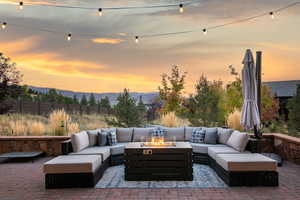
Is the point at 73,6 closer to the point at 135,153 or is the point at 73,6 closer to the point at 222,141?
the point at 135,153

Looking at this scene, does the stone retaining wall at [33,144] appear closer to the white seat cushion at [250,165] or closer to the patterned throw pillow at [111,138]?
the patterned throw pillow at [111,138]

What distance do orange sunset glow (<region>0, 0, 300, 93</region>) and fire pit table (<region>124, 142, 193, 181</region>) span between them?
386 centimetres

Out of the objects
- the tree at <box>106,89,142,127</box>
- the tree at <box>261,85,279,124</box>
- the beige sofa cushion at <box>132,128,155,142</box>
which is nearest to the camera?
the beige sofa cushion at <box>132,128,155,142</box>

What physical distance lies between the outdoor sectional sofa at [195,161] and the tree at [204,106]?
195 inches

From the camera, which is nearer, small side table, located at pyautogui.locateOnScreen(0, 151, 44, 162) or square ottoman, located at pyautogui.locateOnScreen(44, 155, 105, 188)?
square ottoman, located at pyautogui.locateOnScreen(44, 155, 105, 188)

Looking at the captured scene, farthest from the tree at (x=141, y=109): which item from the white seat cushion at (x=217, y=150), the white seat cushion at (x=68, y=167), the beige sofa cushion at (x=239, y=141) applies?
the white seat cushion at (x=68, y=167)

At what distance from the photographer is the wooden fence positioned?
45.3 ft

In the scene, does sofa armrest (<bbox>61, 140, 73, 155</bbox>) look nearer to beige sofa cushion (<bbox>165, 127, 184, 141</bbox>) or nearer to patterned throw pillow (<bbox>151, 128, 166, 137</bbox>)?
patterned throw pillow (<bbox>151, 128, 166, 137</bbox>)

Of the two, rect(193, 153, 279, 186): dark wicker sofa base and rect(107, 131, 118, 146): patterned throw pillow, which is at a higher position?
rect(107, 131, 118, 146): patterned throw pillow

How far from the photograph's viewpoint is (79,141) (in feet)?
17.3

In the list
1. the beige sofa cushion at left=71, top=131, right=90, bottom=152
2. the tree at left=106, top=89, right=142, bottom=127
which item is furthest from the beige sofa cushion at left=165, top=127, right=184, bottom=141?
the tree at left=106, top=89, right=142, bottom=127

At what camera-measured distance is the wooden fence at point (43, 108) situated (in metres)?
13.8

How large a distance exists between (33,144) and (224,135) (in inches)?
178

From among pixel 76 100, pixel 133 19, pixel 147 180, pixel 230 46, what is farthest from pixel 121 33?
pixel 76 100
